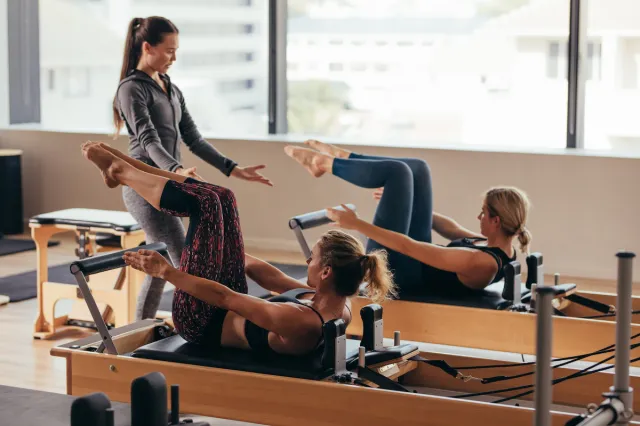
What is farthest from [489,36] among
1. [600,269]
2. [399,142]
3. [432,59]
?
[600,269]

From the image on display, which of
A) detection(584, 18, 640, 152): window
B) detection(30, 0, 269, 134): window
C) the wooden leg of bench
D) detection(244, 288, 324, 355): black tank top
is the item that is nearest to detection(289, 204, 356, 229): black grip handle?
detection(244, 288, 324, 355): black tank top

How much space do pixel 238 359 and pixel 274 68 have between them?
357 cm

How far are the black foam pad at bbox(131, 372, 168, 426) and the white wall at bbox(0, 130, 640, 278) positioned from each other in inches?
143

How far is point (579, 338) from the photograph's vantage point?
3176mm

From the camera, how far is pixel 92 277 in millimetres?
4258

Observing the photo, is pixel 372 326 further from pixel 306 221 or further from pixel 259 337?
pixel 306 221

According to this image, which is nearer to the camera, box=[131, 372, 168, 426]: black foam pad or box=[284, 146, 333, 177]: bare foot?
Answer: box=[131, 372, 168, 426]: black foam pad

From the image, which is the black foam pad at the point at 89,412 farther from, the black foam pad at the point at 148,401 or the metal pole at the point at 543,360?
the metal pole at the point at 543,360

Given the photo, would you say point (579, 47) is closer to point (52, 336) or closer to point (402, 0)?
point (402, 0)

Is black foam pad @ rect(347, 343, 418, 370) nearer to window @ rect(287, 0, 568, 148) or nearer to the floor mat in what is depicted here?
window @ rect(287, 0, 568, 148)

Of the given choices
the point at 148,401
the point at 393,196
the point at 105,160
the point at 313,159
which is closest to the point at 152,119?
the point at 313,159

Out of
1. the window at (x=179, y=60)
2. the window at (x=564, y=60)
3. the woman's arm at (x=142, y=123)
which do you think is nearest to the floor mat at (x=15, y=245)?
the window at (x=179, y=60)

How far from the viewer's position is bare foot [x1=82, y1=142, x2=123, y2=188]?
2.73 m

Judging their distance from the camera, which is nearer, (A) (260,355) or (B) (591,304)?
(A) (260,355)
